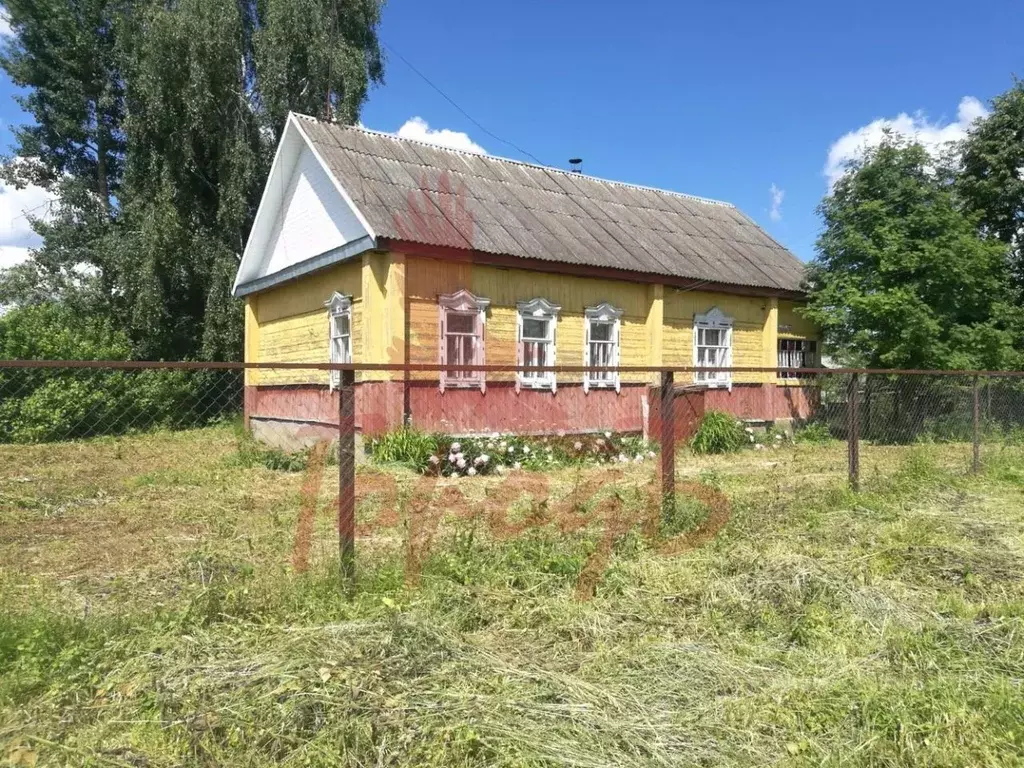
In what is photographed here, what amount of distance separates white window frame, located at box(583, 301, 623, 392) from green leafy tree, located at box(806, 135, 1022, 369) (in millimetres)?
4370

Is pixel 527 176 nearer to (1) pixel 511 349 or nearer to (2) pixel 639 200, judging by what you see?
(2) pixel 639 200

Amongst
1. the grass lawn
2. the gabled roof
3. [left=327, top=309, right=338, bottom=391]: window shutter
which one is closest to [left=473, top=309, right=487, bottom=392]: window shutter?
the gabled roof

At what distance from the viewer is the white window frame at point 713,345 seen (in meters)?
14.0

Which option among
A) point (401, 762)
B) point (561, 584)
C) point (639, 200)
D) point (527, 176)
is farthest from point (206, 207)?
point (401, 762)

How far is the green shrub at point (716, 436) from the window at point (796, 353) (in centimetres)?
330

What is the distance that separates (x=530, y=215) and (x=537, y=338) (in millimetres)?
2559

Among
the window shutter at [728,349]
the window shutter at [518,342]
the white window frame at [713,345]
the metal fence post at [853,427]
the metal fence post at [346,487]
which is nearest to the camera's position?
the metal fence post at [346,487]

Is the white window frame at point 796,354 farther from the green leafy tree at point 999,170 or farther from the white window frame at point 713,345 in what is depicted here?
the green leafy tree at point 999,170

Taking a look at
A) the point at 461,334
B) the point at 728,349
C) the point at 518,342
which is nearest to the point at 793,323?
the point at 728,349

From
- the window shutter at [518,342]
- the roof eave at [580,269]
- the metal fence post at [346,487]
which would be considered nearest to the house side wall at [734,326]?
the roof eave at [580,269]

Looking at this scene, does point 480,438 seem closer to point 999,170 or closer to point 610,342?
point 610,342

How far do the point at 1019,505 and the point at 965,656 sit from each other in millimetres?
4552

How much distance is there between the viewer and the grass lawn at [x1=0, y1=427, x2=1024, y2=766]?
2.74m

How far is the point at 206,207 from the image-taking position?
20.0 meters
